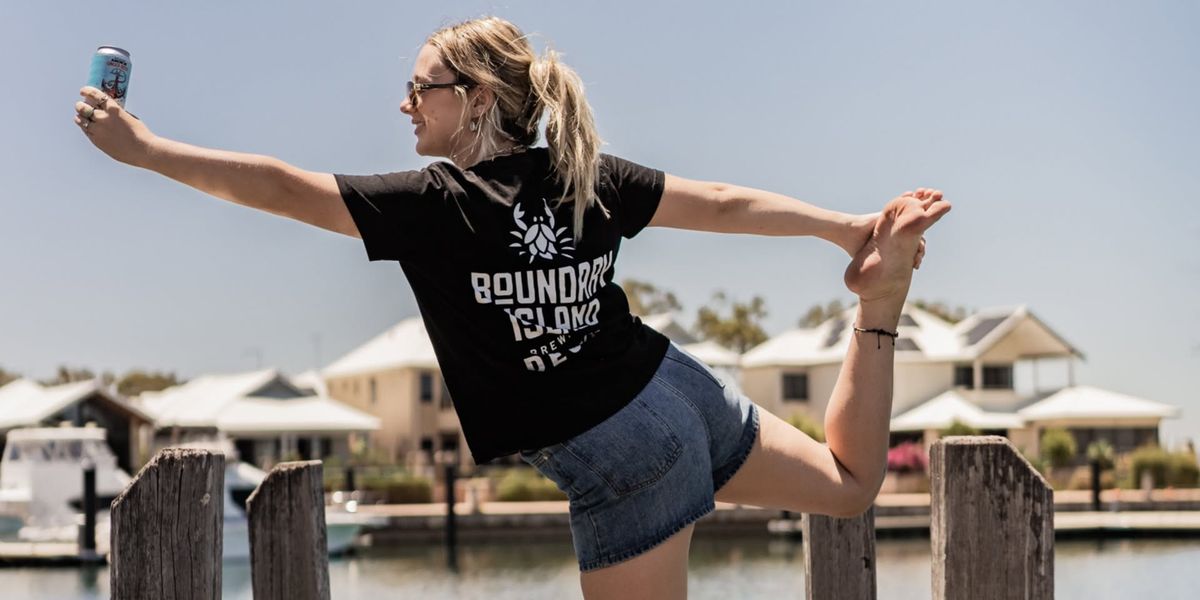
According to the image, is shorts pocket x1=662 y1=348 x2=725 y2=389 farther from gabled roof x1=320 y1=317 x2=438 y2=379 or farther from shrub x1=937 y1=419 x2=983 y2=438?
gabled roof x1=320 y1=317 x2=438 y2=379

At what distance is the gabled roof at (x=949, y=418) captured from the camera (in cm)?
3778

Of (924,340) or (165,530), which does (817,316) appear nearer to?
(924,340)

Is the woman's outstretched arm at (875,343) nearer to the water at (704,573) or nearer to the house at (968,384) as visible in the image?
the water at (704,573)

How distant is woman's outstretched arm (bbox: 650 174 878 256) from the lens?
2.78 metres

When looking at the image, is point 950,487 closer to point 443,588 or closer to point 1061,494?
point 443,588

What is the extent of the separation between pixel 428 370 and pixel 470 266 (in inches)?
1875

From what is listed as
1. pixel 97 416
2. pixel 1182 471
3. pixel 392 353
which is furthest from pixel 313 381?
pixel 1182 471

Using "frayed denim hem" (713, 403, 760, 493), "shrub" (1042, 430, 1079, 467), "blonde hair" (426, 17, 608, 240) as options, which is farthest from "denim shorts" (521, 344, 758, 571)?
"shrub" (1042, 430, 1079, 467)

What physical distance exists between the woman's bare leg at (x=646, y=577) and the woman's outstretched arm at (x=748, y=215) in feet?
2.08

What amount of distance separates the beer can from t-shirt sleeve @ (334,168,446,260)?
45cm

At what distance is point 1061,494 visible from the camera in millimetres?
32250

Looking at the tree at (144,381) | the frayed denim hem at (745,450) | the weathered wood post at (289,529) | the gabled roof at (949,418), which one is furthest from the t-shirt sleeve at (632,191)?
the tree at (144,381)

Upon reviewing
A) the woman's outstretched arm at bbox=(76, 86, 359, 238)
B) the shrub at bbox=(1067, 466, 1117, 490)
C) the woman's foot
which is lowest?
the shrub at bbox=(1067, 466, 1117, 490)

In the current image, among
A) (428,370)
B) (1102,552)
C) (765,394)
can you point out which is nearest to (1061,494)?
(1102,552)
